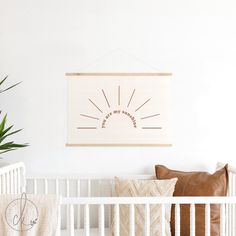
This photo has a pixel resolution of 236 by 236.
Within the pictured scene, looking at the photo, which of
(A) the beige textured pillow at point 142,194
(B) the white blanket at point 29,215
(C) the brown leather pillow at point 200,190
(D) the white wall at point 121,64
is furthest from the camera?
(D) the white wall at point 121,64

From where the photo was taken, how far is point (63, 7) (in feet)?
10.7

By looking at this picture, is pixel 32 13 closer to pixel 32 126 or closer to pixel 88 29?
pixel 88 29

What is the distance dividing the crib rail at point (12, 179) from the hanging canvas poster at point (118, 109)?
375mm

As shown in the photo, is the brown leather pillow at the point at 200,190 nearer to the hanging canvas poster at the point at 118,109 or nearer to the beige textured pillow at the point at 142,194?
the beige textured pillow at the point at 142,194

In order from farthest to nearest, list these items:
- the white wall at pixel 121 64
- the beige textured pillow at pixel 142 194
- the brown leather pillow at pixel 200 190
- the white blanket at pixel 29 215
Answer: the white wall at pixel 121 64
the brown leather pillow at pixel 200 190
the beige textured pillow at pixel 142 194
the white blanket at pixel 29 215

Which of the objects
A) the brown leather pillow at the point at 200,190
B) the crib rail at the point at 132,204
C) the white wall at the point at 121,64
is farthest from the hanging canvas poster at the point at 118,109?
the crib rail at the point at 132,204

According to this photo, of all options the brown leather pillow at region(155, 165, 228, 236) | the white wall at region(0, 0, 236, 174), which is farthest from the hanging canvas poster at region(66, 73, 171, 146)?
the brown leather pillow at region(155, 165, 228, 236)

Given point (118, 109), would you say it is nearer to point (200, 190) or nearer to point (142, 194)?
point (142, 194)

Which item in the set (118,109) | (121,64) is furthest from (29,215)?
(121,64)

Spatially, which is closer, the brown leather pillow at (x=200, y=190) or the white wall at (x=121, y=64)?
the brown leather pillow at (x=200, y=190)

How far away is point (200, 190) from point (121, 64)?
985mm

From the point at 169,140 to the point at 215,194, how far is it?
551 millimetres

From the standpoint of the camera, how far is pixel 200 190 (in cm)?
292

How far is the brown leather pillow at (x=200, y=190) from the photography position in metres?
2.83
